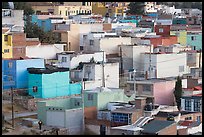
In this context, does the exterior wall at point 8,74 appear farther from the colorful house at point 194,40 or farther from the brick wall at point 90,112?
the colorful house at point 194,40

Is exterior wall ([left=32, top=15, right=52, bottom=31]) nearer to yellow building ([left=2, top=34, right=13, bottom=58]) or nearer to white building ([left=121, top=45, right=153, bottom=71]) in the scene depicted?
white building ([left=121, top=45, right=153, bottom=71])

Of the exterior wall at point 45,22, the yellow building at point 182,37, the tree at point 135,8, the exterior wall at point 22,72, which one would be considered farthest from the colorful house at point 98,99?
the tree at point 135,8

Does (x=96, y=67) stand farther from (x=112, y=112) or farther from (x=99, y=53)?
(x=112, y=112)

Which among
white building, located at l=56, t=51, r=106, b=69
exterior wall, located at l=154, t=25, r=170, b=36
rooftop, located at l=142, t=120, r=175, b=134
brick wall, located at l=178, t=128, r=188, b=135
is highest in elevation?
exterior wall, located at l=154, t=25, r=170, b=36

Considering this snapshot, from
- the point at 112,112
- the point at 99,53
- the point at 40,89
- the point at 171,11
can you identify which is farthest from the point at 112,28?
the point at 171,11

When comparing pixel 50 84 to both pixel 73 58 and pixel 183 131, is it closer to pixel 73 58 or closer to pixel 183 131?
pixel 73 58

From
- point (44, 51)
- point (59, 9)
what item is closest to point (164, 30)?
point (44, 51)

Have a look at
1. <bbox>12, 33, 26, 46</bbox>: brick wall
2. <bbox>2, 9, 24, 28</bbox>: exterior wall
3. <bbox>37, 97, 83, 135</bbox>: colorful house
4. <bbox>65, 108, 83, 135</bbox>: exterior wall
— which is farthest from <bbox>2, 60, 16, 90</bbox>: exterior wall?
<bbox>2, 9, 24, 28</bbox>: exterior wall
